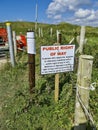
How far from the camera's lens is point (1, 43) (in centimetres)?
1243

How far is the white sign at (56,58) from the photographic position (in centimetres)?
443

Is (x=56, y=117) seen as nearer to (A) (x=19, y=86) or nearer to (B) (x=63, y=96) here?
(B) (x=63, y=96)

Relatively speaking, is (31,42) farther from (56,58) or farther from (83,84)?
(83,84)

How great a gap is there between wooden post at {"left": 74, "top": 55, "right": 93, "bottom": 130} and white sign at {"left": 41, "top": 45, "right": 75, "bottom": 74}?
158cm

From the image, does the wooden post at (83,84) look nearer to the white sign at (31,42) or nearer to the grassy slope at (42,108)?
the grassy slope at (42,108)

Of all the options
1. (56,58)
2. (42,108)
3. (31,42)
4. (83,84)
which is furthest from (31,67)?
(83,84)

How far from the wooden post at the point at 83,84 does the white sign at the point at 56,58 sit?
158 centimetres

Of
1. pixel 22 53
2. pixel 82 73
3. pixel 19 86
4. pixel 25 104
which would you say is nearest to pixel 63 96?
pixel 25 104

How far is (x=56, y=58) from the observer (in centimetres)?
452

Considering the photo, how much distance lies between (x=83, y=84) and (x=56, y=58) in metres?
1.67

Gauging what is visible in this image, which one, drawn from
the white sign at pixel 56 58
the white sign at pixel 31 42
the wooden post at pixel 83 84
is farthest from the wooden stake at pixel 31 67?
the wooden post at pixel 83 84

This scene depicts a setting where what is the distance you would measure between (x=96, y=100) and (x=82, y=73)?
1.98 m

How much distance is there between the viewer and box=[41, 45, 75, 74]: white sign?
443 centimetres

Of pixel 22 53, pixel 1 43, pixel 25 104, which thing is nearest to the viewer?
pixel 25 104
